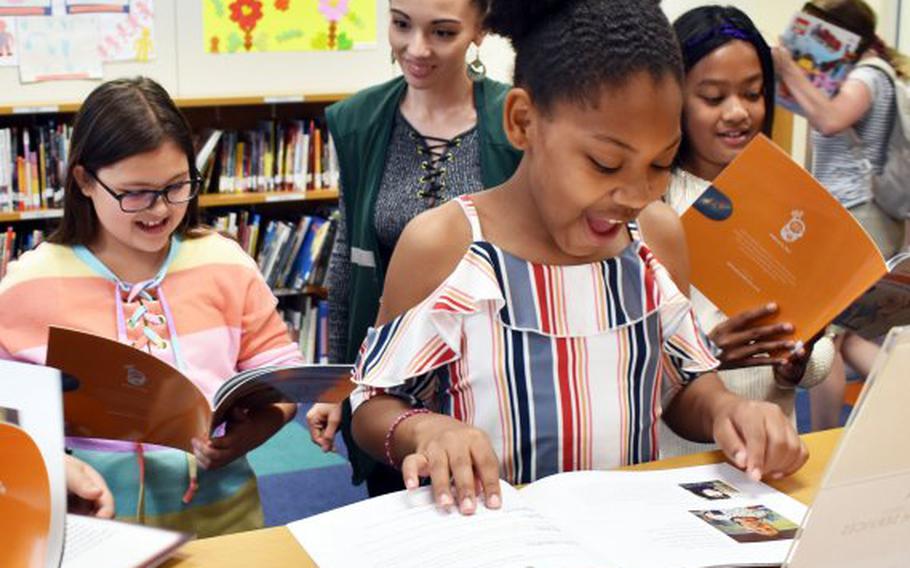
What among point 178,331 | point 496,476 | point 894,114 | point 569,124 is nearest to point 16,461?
point 496,476

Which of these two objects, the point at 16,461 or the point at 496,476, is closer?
the point at 16,461

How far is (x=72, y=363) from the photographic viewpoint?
65.2 inches

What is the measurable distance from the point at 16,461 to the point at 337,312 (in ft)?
4.94

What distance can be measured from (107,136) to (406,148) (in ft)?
2.08

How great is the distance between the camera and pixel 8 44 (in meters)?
4.66

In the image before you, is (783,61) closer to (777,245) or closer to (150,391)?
(777,245)

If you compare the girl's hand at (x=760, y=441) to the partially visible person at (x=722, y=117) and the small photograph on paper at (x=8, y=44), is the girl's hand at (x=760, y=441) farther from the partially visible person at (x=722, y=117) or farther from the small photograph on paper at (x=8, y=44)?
the small photograph on paper at (x=8, y=44)

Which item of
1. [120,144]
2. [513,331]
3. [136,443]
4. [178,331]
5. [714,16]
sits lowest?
[136,443]

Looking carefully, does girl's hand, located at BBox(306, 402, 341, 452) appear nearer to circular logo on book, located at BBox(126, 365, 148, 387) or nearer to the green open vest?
the green open vest

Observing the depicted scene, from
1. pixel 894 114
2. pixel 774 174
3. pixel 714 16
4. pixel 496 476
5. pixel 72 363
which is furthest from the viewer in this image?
pixel 894 114

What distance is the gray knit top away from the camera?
93.2 inches

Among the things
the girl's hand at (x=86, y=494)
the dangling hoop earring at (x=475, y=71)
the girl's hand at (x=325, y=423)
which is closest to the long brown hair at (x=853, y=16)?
the dangling hoop earring at (x=475, y=71)

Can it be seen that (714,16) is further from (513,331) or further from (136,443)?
(136,443)

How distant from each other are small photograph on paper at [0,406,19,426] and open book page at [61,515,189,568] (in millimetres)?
203
